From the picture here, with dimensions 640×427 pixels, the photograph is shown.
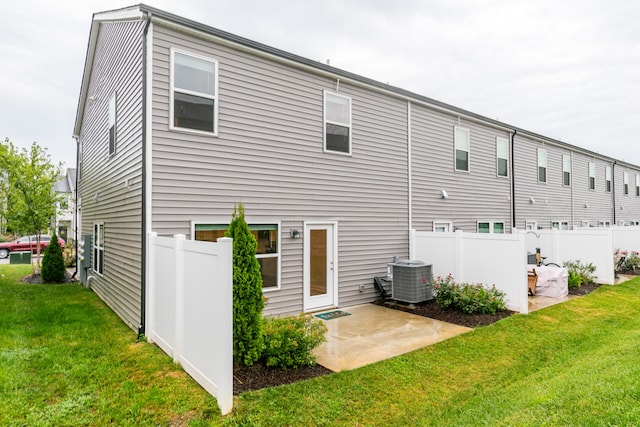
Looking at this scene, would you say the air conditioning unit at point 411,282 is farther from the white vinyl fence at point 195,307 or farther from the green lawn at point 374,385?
the white vinyl fence at point 195,307

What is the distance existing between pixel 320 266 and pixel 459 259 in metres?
3.34

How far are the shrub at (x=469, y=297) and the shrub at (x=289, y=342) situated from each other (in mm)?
3812

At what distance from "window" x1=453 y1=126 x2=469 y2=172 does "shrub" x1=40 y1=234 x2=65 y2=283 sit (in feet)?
43.1

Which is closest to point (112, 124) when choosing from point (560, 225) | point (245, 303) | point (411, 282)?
point (245, 303)

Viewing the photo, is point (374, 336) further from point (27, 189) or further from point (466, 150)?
point (27, 189)

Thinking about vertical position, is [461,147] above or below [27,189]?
above

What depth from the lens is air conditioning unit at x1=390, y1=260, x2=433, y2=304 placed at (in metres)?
7.81

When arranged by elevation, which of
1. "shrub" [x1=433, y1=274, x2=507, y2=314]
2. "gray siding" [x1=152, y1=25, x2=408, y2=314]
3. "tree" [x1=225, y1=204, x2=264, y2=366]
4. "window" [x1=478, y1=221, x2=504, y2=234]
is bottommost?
"shrub" [x1=433, y1=274, x2=507, y2=314]

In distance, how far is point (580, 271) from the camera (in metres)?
10.6

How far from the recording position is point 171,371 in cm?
436

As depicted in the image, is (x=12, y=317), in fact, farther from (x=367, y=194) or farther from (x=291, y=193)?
(x=367, y=194)

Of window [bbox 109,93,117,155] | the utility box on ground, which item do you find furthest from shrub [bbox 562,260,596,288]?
the utility box on ground

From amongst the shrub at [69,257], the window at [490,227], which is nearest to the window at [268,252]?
the window at [490,227]

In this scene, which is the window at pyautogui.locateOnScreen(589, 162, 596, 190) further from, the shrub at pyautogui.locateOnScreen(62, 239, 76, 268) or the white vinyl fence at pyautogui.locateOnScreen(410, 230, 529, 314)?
the shrub at pyautogui.locateOnScreen(62, 239, 76, 268)
